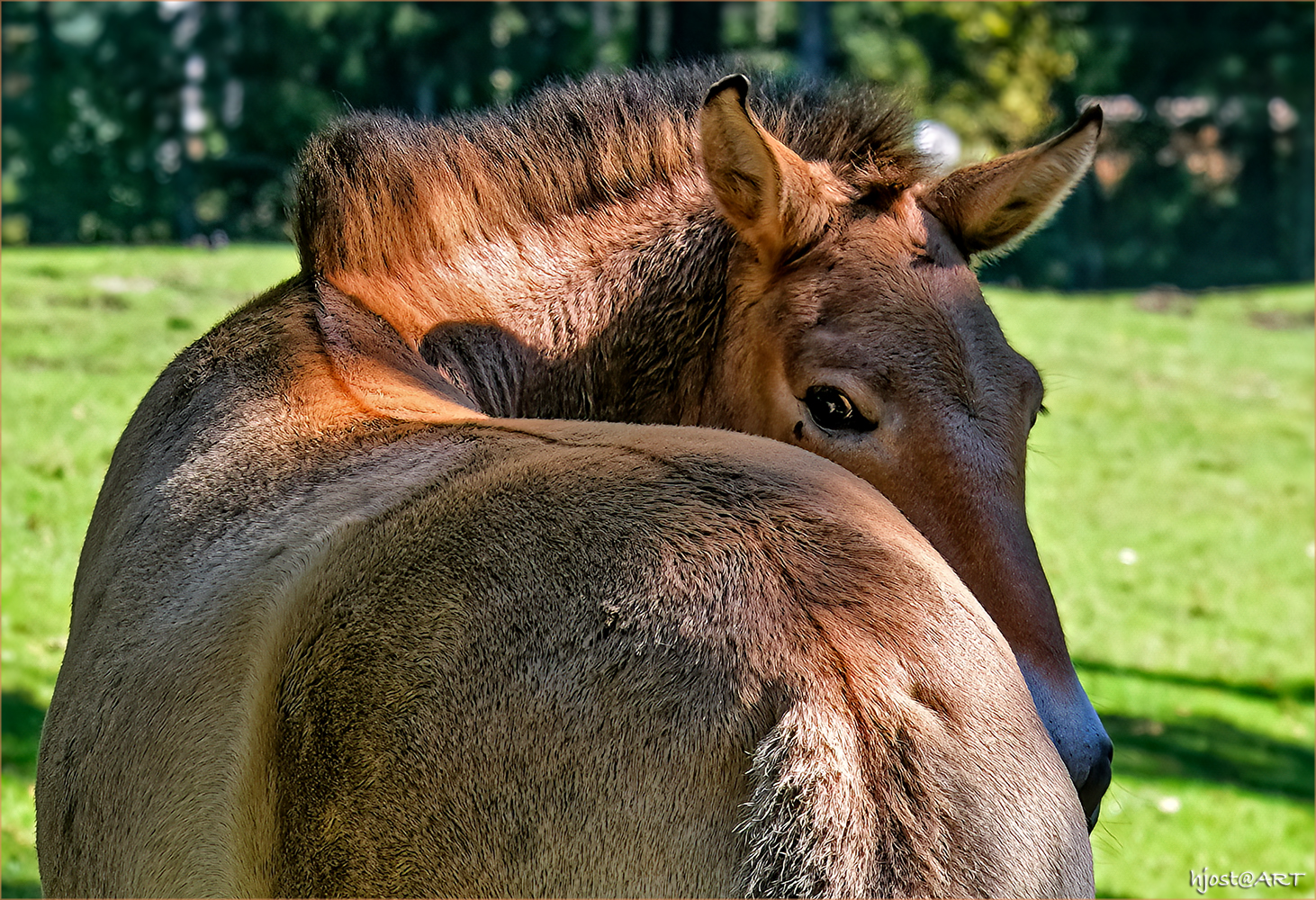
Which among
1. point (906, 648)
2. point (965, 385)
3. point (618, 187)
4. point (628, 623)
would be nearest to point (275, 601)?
point (628, 623)

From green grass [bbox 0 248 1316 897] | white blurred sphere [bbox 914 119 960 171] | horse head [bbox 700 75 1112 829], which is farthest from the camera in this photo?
green grass [bbox 0 248 1316 897]

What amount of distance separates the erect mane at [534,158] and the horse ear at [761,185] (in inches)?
10.0

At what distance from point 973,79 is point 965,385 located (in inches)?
913

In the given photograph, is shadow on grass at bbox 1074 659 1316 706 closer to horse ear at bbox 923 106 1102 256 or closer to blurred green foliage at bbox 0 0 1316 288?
horse ear at bbox 923 106 1102 256

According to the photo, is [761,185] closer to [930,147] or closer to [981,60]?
[930,147]

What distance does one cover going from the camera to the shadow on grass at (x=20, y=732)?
4.68 meters

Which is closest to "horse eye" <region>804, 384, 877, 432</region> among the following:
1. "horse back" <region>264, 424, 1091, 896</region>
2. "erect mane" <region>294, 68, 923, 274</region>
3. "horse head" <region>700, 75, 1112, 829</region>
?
"horse head" <region>700, 75, 1112, 829</region>

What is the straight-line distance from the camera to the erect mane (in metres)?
3.12

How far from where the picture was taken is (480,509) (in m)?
1.70

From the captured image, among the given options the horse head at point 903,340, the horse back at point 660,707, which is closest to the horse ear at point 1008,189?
the horse head at point 903,340

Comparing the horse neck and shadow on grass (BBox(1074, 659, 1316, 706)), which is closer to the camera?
the horse neck

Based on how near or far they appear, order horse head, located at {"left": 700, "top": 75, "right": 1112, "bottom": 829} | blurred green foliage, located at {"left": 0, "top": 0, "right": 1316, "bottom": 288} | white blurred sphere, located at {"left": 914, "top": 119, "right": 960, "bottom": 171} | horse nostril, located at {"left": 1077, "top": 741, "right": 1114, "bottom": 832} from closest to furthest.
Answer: horse nostril, located at {"left": 1077, "top": 741, "right": 1114, "bottom": 832}, horse head, located at {"left": 700, "top": 75, "right": 1112, "bottom": 829}, white blurred sphere, located at {"left": 914, "top": 119, "right": 960, "bottom": 171}, blurred green foliage, located at {"left": 0, "top": 0, "right": 1316, "bottom": 288}

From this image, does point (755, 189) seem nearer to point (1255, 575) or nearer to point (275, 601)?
point (275, 601)

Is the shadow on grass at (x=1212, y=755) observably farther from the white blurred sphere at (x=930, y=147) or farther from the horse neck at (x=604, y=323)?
the horse neck at (x=604, y=323)
